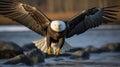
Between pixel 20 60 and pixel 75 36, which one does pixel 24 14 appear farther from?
pixel 75 36

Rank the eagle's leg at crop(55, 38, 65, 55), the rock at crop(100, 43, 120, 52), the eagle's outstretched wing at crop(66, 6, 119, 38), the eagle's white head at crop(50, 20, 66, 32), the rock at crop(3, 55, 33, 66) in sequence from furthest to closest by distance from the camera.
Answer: the rock at crop(100, 43, 120, 52), the rock at crop(3, 55, 33, 66), the eagle's outstretched wing at crop(66, 6, 119, 38), the eagle's leg at crop(55, 38, 65, 55), the eagle's white head at crop(50, 20, 66, 32)

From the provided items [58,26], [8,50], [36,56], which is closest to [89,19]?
[58,26]

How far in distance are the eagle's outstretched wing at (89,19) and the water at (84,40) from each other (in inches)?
38.6

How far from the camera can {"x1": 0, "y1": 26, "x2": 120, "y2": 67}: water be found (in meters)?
13.2

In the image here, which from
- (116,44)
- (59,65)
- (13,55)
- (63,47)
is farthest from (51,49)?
(116,44)

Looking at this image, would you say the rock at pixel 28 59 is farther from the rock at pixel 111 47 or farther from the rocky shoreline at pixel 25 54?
the rock at pixel 111 47

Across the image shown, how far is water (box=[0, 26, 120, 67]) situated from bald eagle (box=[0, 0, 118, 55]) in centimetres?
113

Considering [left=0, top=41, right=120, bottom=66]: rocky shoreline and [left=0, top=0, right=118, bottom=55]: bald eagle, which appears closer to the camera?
[left=0, top=0, right=118, bottom=55]: bald eagle

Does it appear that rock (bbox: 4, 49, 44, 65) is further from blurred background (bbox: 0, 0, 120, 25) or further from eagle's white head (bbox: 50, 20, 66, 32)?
blurred background (bbox: 0, 0, 120, 25)

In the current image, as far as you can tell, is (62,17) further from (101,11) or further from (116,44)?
(101,11)

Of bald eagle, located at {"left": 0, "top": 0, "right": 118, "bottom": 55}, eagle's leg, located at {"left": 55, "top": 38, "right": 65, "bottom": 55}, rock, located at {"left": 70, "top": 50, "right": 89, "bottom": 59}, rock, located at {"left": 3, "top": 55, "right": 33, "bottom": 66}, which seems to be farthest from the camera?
rock, located at {"left": 70, "top": 50, "right": 89, "bottom": 59}

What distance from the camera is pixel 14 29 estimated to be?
2253 centimetres

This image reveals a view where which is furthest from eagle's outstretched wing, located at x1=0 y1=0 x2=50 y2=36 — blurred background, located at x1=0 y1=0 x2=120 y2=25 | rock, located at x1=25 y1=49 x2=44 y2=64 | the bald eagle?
blurred background, located at x1=0 y1=0 x2=120 y2=25

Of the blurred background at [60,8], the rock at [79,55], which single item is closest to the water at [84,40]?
the rock at [79,55]
